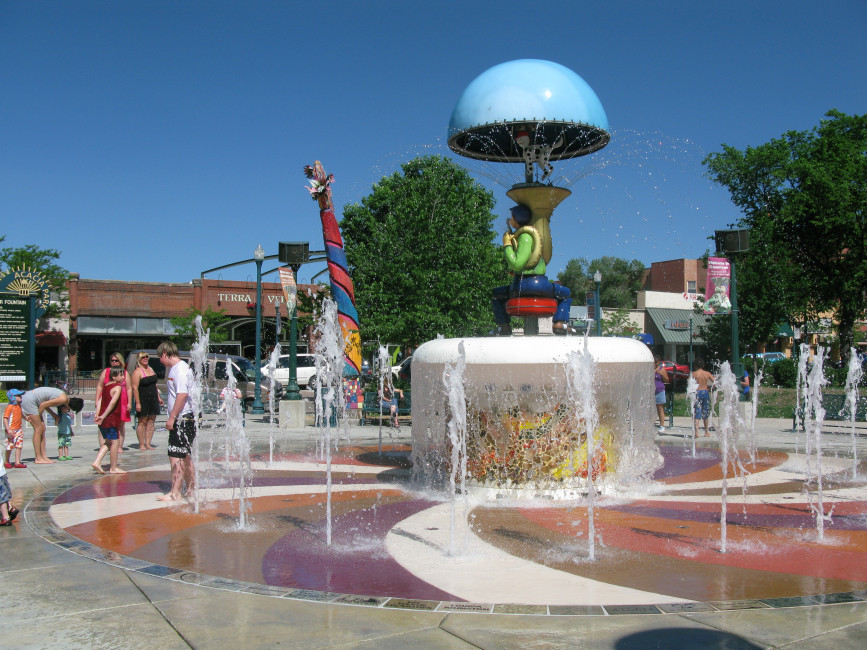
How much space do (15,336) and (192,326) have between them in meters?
20.4

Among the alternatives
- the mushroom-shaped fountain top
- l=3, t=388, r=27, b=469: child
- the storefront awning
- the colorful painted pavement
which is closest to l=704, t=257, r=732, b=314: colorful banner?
the mushroom-shaped fountain top

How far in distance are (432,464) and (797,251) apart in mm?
32973

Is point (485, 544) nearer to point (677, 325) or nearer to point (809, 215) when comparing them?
point (809, 215)

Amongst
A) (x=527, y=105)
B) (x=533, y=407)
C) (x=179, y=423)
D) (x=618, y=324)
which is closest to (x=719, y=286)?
(x=527, y=105)

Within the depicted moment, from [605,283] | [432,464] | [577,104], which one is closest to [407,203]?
[577,104]

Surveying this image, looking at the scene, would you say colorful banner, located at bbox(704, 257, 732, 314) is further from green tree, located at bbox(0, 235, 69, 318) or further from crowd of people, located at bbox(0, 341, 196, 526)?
green tree, located at bbox(0, 235, 69, 318)

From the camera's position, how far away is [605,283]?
7250 cm

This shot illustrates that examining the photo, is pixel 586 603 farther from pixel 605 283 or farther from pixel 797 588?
pixel 605 283

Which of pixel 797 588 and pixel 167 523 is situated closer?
pixel 797 588

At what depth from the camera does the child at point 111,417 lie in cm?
1002

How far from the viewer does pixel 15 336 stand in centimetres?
1961

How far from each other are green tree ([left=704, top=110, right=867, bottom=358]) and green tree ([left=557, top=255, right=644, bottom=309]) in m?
33.0

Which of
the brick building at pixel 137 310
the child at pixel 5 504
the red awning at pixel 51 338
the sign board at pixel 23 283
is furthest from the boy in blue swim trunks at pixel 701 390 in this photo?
the red awning at pixel 51 338

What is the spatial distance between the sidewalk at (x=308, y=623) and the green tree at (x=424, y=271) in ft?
71.9
